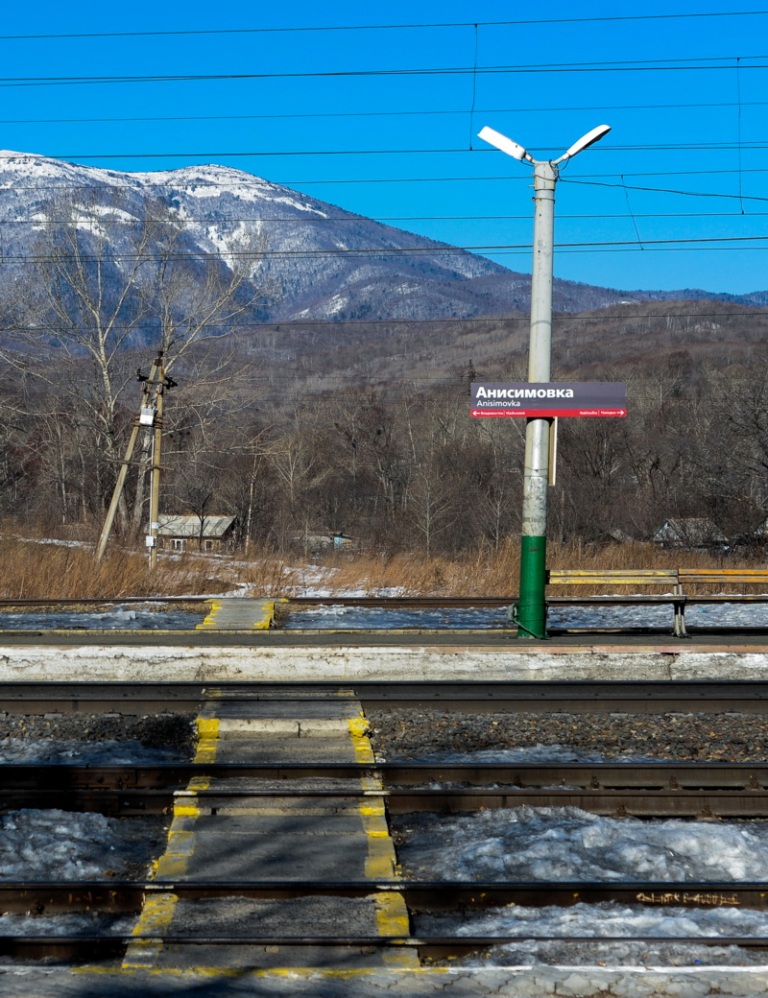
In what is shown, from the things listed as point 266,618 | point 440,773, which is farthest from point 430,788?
point 266,618

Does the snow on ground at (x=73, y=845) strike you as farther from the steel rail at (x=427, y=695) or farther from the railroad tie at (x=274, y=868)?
the steel rail at (x=427, y=695)

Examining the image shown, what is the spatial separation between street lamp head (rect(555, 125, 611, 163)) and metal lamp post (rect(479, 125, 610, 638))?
0.04ft

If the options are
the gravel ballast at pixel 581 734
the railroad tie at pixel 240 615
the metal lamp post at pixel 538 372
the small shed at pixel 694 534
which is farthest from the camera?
the small shed at pixel 694 534

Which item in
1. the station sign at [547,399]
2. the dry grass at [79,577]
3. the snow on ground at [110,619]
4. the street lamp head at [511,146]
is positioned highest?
the street lamp head at [511,146]

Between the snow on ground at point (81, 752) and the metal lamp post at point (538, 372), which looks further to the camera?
the metal lamp post at point (538, 372)

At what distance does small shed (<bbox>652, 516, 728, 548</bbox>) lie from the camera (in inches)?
1460

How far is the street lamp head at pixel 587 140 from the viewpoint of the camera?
43.3 ft

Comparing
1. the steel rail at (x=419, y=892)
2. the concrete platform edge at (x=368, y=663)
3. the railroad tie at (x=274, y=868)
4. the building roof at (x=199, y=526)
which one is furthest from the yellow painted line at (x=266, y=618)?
the building roof at (x=199, y=526)

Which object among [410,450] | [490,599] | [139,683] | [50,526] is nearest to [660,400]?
[410,450]

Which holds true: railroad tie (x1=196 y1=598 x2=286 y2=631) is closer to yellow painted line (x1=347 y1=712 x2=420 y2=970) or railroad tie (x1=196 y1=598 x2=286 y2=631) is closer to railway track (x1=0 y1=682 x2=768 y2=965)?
railway track (x1=0 y1=682 x2=768 y2=965)

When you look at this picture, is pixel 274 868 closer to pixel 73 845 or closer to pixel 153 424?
pixel 73 845

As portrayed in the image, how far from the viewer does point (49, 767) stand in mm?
7930

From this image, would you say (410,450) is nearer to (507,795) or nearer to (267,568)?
(267,568)

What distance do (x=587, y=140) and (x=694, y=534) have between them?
26523mm
